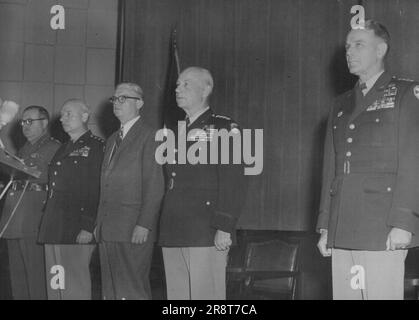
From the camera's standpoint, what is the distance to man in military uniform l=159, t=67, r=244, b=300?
2.44 metres

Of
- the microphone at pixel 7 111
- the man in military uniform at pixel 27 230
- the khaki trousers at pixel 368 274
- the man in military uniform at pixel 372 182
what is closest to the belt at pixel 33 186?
the man in military uniform at pixel 27 230

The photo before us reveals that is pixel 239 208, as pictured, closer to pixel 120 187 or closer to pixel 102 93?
pixel 120 187

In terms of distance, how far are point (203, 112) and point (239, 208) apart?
481mm

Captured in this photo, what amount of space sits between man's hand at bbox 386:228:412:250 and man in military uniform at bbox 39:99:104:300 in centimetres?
155

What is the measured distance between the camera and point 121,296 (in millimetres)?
2711

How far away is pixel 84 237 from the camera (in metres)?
2.96

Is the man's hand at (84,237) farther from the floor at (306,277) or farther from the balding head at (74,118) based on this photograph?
the floor at (306,277)

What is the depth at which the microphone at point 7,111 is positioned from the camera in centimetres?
386

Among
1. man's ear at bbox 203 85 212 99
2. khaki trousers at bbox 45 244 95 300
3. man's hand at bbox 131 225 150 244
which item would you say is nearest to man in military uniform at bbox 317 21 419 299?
man's ear at bbox 203 85 212 99

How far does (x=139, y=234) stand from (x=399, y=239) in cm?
121

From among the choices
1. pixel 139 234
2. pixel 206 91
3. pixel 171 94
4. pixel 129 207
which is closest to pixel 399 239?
pixel 206 91

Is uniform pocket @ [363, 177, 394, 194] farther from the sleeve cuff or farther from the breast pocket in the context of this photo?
the sleeve cuff
